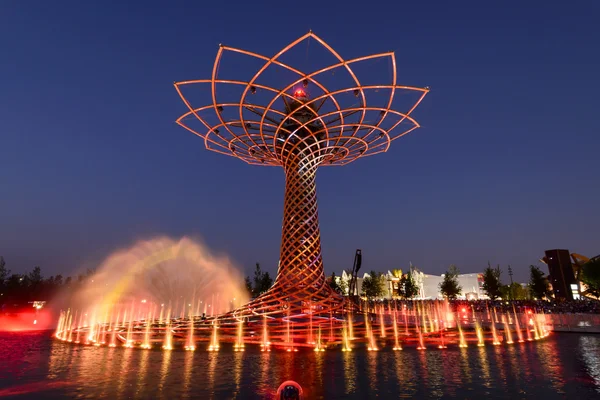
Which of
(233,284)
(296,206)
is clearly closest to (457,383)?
(296,206)

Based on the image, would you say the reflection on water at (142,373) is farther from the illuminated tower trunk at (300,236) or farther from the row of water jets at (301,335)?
the illuminated tower trunk at (300,236)

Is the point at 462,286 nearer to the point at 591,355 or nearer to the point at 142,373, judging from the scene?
the point at 591,355

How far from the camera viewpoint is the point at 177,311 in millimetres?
58406

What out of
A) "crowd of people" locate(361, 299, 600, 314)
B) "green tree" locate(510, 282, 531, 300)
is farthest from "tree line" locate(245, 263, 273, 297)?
"green tree" locate(510, 282, 531, 300)

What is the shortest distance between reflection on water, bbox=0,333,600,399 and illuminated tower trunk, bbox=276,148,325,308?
6.08 metres

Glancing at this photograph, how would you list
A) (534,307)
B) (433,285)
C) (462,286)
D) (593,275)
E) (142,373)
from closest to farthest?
(142,373) < (534,307) < (593,275) < (462,286) < (433,285)

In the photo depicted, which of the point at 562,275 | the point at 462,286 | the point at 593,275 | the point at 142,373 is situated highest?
the point at 462,286

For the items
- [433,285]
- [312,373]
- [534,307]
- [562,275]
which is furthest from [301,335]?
[433,285]

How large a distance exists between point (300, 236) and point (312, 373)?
440 inches

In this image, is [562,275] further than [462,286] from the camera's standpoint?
No

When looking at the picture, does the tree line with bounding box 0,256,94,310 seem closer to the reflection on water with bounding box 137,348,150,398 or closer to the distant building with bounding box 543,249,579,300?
the reflection on water with bounding box 137,348,150,398

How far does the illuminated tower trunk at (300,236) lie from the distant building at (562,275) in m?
61.3

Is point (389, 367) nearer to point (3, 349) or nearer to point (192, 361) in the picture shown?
point (192, 361)

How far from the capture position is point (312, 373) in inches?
360
